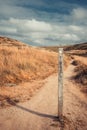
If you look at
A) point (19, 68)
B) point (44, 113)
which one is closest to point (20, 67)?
point (19, 68)

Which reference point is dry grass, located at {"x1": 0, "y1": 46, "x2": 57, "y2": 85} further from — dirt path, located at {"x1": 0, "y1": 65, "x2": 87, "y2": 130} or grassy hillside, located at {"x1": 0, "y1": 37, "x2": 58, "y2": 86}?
dirt path, located at {"x1": 0, "y1": 65, "x2": 87, "y2": 130}

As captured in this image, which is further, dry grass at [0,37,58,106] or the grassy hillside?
the grassy hillside

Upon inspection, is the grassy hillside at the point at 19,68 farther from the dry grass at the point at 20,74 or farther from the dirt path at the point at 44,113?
the dirt path at the point at 44,113

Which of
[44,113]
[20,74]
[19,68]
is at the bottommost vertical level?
[44,113]

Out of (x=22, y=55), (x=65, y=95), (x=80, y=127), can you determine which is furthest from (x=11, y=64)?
(x=80, y=127)

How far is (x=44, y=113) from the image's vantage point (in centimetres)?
1131

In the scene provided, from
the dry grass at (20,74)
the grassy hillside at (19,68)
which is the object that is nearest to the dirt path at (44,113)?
the dry grass at (20,74)

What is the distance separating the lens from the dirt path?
980 centimetres

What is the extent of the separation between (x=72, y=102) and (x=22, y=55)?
37.5 feet

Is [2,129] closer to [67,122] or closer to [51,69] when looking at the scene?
[67,122]

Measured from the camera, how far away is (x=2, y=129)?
9.59 meters

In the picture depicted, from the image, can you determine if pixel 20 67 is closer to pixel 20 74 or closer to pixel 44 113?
pixel 20 74

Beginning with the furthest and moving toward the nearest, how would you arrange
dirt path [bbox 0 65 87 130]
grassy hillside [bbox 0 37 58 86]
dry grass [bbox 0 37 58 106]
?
grassy hillside [bbox 0 37 58 86], dry grass [bbox 0 37 58 106], dirt path [bbox 0 65 87 130]

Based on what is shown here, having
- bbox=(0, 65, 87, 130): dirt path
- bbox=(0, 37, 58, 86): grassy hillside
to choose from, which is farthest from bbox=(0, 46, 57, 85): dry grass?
bbox=(0, 65, 87, 130): dirt path
